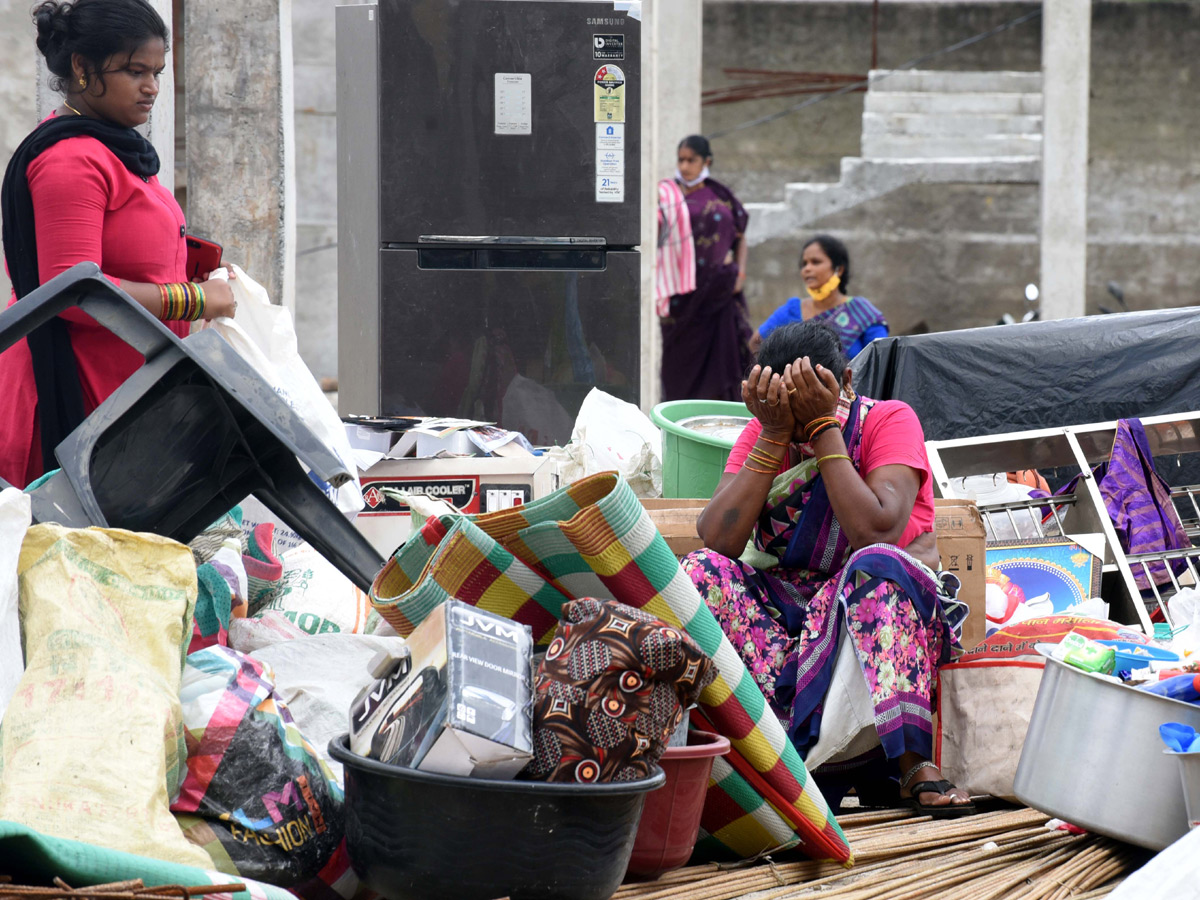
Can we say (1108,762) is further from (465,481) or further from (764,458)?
(465,481)

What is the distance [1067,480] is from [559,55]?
2.50 meters

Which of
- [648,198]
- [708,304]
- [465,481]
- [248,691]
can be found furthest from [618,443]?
[708,304]

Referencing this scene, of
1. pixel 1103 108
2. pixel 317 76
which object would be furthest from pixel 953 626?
pixel 1103 108

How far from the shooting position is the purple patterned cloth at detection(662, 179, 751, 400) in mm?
9172

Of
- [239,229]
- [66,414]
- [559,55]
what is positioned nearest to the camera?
[66,414]

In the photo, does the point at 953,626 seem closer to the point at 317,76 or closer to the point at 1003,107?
the point at 317,76

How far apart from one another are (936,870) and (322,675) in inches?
47.4

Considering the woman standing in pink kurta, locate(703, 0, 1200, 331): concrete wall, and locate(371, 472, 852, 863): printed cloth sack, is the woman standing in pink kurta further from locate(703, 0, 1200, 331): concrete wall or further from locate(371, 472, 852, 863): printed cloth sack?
locate(703, 0, 1200, 331): concrete wall

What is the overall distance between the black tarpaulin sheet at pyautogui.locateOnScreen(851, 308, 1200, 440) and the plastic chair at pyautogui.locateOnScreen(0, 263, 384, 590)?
3097 millimetres

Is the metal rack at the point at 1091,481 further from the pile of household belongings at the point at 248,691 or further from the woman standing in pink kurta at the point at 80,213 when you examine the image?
the woman standing in pink kurta at the point at 80,213

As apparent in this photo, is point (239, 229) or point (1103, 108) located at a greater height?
point (1103, 108)

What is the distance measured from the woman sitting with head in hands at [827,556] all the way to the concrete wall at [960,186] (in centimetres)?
1083

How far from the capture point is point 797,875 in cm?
246

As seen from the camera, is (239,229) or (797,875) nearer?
(797,875)
